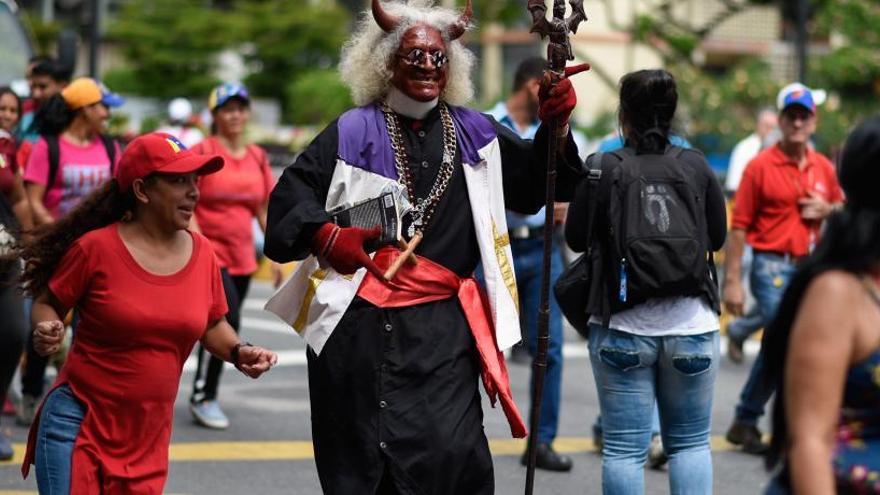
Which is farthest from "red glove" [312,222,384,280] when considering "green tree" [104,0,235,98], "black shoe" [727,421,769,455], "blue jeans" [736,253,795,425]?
"green tree" [104,0,235,98]

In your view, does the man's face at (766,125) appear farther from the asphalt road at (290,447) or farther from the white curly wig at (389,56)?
the white curly wig at (389,56)

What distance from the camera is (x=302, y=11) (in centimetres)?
3575

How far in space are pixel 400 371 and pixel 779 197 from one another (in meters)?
3.99

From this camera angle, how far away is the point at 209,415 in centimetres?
880

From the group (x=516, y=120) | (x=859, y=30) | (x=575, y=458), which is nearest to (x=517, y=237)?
(x=516, y=120)

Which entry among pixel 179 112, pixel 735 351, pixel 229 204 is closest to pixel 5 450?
pixel 229 204

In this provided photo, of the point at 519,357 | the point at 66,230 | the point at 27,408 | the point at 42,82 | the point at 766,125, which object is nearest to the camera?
the point at 66,230

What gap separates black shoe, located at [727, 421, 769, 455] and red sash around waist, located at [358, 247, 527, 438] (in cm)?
362

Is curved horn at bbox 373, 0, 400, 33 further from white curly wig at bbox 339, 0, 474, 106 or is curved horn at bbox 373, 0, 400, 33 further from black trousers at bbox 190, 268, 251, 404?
black trousers at bbox 190, 268, 251, 404

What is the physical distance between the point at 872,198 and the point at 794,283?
0.24 m

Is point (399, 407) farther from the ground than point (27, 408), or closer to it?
farther from the ground

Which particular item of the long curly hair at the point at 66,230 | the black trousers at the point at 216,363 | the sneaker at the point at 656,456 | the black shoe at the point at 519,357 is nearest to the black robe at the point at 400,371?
the long curly hair at the point at 66,230

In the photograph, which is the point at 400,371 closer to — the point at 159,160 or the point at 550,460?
the point at 159,160

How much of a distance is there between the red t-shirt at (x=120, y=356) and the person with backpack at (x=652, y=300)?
1627 mm
